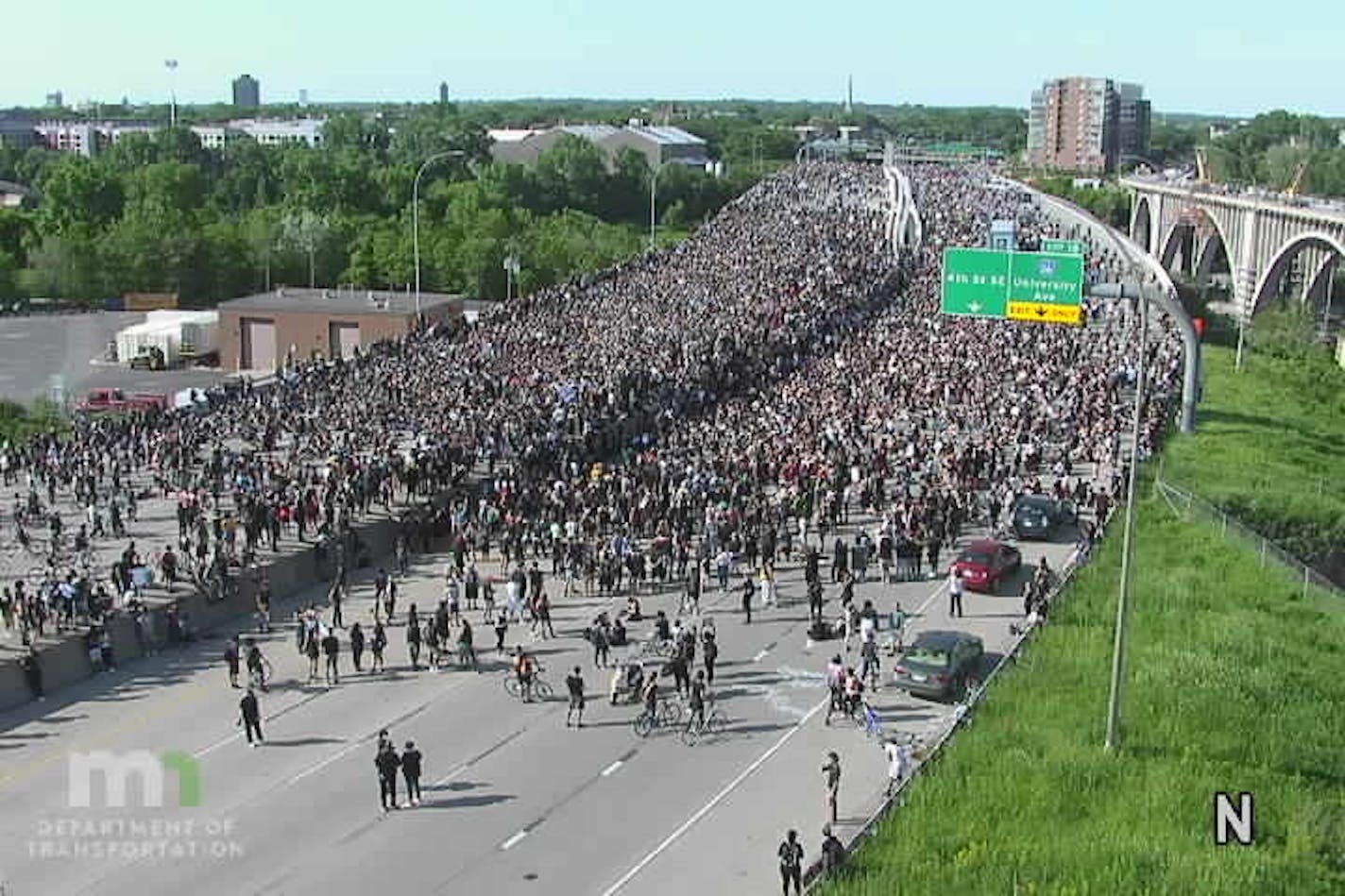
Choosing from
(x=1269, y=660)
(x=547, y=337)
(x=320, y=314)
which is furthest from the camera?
(x=320, y=314)

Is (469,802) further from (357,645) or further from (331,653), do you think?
(357,645)

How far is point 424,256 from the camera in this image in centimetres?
9050

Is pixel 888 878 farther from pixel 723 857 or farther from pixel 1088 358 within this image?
pixel 1088 358

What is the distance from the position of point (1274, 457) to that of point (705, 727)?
28.7 m

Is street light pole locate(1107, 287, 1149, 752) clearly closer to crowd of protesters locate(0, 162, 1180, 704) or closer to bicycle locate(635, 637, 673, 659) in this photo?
bicycle locate(635, 637, 673, 659)

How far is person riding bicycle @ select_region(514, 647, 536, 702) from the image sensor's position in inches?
878

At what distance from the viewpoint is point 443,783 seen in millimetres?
19422

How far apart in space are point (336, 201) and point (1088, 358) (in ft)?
265

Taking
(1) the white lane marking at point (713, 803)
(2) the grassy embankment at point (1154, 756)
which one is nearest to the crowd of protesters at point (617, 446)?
(2) the grassy embankment at point (1154, 756)

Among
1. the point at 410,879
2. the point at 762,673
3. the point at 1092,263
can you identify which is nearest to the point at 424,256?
the point at 1092,263

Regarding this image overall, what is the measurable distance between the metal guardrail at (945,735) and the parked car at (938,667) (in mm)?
346

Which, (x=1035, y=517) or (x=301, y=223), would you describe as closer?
(x=1035, y=517)

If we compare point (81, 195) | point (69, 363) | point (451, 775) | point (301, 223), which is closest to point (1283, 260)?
point (301, 223)

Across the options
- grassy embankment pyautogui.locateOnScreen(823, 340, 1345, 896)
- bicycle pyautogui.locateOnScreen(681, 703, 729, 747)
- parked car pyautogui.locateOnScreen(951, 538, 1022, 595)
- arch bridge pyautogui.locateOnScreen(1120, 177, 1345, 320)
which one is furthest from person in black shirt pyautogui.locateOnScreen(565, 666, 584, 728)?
arch bridge pyautogui.locateOnScreen(1120, 177, 1345, 320)
